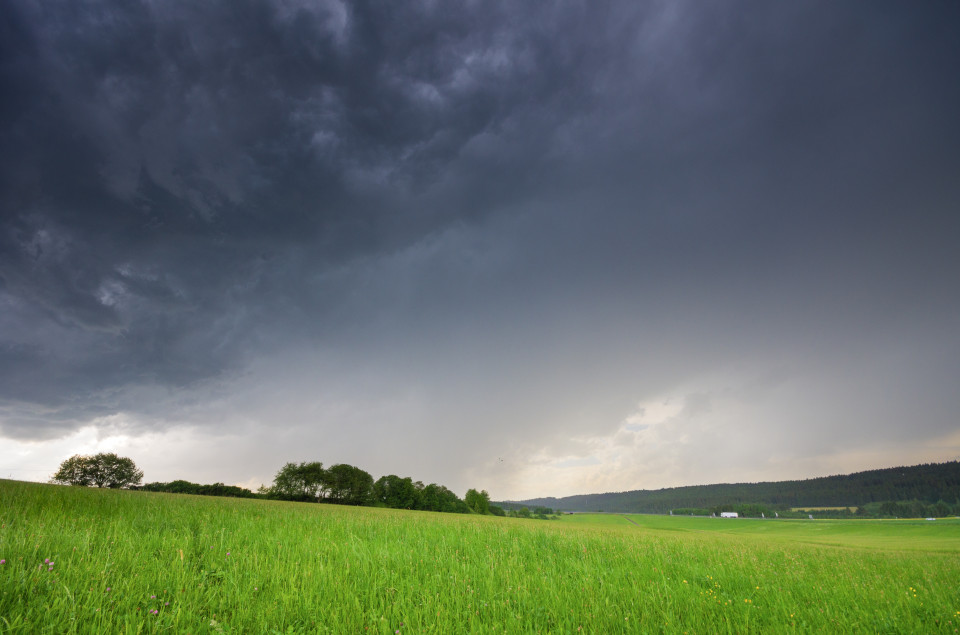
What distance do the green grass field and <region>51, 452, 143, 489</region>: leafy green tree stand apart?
96508 mm

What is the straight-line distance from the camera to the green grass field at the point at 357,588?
148 inches

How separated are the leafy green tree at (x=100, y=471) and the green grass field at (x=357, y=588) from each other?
96508mm

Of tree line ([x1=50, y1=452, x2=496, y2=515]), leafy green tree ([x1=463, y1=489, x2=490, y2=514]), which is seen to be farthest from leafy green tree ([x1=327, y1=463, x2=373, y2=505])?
leafy green tree ([x1=463, y1=489, x2=490, y2=514])

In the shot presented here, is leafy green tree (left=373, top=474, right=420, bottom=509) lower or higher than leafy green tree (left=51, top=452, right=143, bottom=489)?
lower

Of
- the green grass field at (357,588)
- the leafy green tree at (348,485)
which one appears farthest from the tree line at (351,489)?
the green grass field at (357,588)

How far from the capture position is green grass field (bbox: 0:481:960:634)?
375cm

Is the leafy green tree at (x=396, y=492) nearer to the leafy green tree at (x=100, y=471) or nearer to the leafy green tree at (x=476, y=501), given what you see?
the leafy green tree at (x=476, y=501)

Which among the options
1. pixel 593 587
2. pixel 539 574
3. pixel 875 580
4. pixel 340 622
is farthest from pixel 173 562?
pixel 875 580

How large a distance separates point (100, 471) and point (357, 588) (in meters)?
106

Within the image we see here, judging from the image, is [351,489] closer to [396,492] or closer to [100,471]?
[396,492]

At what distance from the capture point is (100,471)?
75.9 meters

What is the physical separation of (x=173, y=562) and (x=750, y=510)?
25751 centimetres

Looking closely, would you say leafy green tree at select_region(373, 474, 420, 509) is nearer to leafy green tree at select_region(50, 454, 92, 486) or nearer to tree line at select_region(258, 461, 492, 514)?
tree line at select_region(258, 461, 492, 514)

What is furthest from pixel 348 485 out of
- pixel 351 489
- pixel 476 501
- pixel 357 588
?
pixel 357 588
